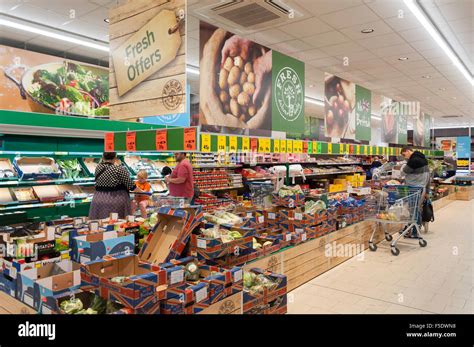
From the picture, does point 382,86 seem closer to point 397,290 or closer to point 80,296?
point 397,290

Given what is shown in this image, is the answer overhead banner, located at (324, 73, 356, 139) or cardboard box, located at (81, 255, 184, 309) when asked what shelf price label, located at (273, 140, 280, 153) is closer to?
overhead banner, located at (324, 73, 356, 139)

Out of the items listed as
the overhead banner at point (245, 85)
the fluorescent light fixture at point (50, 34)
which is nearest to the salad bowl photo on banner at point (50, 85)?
the fluorescent light fixture at point (50, 34)

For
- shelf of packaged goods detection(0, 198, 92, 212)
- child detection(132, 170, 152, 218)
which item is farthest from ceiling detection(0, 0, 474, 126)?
shelf of packaged goods detection(0, 198, 92, 212)

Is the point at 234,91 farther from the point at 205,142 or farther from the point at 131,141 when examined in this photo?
the point at 131,141

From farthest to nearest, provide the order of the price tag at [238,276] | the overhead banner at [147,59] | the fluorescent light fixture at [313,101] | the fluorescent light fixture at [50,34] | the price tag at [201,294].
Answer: the fluorescent light fixture at [313,101]
the fluorescent light fixture at [50,34]
the overhead banner at [147,59]
the price tag at [238,276]
the price tag at [201,294]

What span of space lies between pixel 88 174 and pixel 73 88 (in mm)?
2083

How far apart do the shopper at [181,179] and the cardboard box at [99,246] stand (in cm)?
255

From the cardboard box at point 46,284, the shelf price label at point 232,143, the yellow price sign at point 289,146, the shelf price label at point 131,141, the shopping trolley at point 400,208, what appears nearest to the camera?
the cardboard box at point 46,284

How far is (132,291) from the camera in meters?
1.85

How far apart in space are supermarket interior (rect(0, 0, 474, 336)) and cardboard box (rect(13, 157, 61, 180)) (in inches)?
1.3

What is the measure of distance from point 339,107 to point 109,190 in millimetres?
4282

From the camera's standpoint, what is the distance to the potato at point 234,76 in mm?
4141

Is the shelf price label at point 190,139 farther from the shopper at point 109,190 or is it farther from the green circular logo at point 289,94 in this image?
the green circular logo at point 289,94

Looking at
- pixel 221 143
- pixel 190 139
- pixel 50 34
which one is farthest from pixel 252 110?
pixel 50 34
